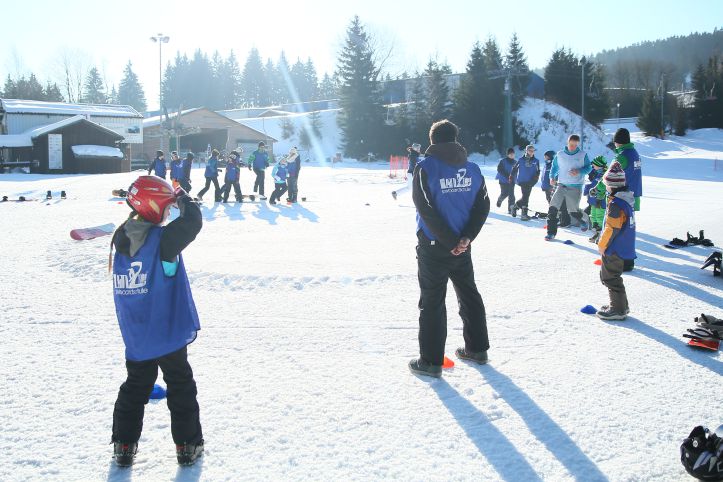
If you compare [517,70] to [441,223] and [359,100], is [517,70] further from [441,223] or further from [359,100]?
[441,223]

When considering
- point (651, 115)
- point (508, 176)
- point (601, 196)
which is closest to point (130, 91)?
point (651, 115)

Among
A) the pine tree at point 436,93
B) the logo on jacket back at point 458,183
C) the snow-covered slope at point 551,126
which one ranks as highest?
the pine tree at point 436,93

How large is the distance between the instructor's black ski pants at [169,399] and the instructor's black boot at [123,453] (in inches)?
1.1

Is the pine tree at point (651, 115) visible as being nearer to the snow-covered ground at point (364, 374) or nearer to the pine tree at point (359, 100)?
the pine tree at point (359, 100)

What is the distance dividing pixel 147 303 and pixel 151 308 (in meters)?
0.03

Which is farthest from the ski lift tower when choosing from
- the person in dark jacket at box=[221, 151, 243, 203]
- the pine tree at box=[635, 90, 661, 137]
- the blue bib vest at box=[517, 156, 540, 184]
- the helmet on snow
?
the helmet on snow

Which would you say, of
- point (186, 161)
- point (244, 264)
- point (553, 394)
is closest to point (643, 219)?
point (244, 264)

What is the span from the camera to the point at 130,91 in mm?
101375

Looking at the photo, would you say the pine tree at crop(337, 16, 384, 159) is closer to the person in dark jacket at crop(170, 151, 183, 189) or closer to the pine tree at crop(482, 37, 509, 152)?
the pine tree at crop(482, 37, 509, 152)

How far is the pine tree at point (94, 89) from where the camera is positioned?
309 feet

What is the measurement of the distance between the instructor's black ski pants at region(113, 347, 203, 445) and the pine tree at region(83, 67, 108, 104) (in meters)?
102

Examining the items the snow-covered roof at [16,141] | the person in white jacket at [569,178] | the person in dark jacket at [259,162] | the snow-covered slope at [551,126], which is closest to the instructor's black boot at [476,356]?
the person in white jacket at [569,178]

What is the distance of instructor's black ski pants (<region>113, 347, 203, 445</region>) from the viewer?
10.2ft

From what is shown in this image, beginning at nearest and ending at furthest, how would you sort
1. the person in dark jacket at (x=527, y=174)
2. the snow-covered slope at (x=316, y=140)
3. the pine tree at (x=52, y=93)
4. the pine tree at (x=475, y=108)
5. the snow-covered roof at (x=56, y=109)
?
the person in dark jacket at (x=527, y=174) → the snow-covered roof at (x=56, y=109) → the pine tree at (x=475, y=108) → the snow-covered slope at (x=316, y=140) → the pine tree at (x=52, y=93)
